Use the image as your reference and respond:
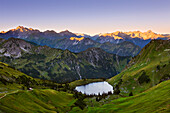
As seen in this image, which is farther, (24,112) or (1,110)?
(24,112)

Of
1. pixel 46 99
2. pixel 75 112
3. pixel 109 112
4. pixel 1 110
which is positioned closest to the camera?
pixel 1 110

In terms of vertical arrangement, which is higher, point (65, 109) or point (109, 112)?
point (109, 112)

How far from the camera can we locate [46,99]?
152 m

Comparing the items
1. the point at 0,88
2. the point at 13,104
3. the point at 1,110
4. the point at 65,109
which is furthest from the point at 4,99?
the point at 65,109

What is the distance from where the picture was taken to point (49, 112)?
4572 inches

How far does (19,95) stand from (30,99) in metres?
10.6

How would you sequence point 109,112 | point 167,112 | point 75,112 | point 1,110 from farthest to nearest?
point 75,112, point 109,112, point 1,110, point 167,112

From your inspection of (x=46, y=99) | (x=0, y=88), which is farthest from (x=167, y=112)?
(x=0, y=88)

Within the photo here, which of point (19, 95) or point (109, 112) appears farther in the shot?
point (19, 95)

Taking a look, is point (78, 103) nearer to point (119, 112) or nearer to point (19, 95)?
point (19, 95)

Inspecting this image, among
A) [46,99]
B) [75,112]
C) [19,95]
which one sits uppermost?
[19,95]

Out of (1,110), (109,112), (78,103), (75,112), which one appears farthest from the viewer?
(78,103)

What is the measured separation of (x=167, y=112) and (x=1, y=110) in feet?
275

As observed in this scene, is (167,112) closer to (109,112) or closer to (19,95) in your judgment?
(109,112)
